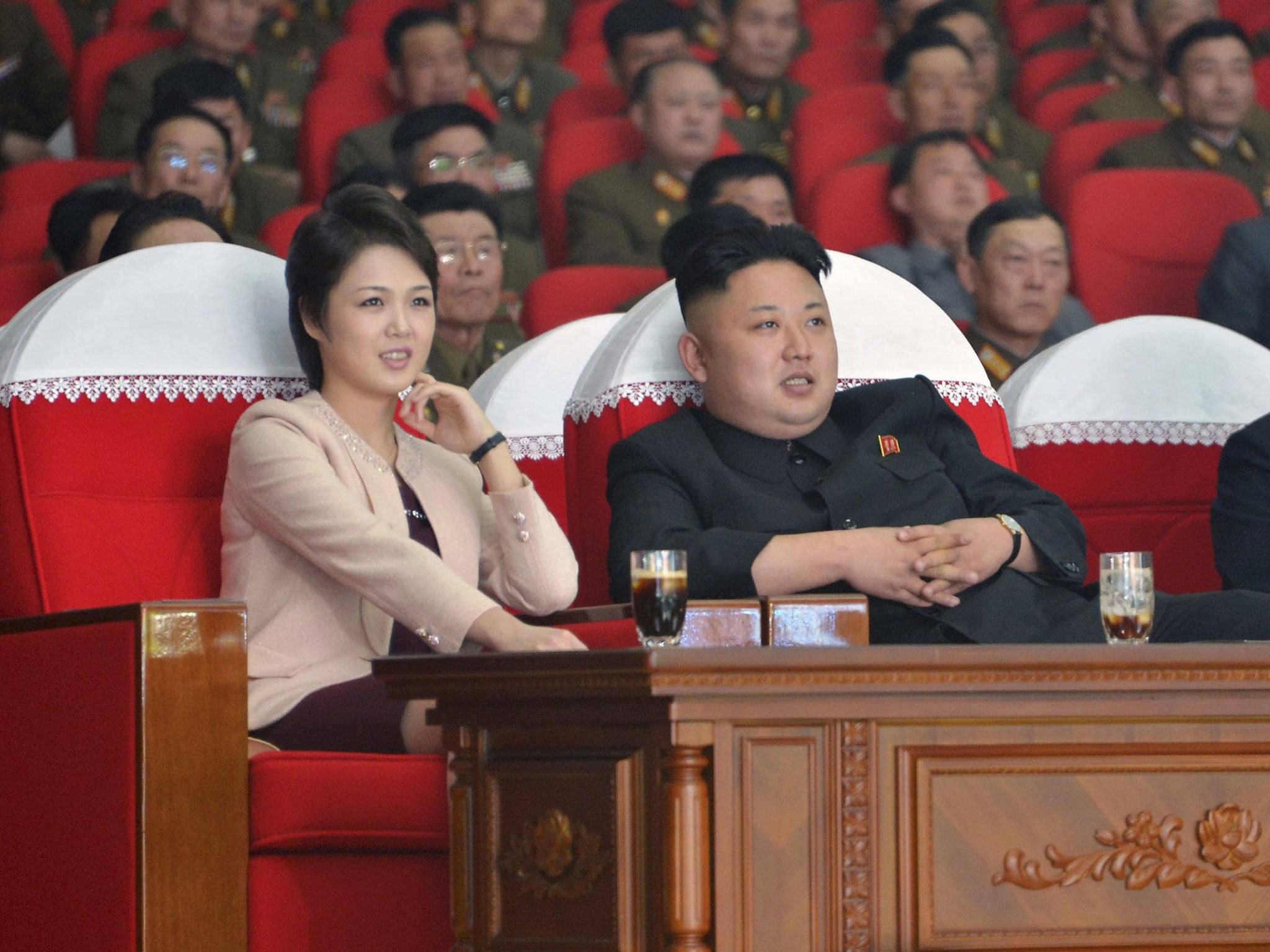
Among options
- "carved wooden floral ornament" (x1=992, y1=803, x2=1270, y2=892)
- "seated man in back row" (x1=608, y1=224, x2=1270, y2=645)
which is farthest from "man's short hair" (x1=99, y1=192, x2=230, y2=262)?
"carved wooden floral ornament" (x1=992, y1=803, x2=1270, y2=892)

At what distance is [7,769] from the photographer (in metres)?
1.65

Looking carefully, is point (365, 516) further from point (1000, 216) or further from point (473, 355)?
point (1000, 216)

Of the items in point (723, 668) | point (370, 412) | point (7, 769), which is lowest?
point (7, 769)

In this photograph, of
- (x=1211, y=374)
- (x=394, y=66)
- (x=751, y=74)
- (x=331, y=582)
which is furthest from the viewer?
(x=751, y=74)

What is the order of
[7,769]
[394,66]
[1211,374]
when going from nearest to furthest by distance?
1. [7,769]
2. [1211,374]
3. [394,66]

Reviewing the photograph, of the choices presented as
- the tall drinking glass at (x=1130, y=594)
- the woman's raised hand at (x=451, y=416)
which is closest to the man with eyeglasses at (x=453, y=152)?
the woman's raised hand at (x=451, y=416)

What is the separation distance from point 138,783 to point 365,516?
0.35 m

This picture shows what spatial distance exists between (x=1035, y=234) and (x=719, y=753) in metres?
2.37

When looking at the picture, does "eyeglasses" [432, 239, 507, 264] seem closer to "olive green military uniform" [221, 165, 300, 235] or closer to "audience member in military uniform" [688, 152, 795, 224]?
"audience member in military uniform" [688, 152, 795, 224]

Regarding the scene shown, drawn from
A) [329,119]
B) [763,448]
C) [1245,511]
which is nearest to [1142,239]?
[1245,511]

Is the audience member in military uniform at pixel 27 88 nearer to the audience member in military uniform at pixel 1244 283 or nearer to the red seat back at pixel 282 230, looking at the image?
the red seat back at pixel 282 230

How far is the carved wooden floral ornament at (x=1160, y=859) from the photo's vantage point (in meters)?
1.24

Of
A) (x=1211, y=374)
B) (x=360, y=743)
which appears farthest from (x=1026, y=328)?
(x=360, y=743)

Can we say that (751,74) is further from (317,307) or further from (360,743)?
(360,743)
